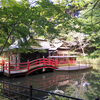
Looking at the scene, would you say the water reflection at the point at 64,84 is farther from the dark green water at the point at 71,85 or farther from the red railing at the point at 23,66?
the red railing at the point at 23,66

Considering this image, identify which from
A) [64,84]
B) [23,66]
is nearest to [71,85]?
[64,84]

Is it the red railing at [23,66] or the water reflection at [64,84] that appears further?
the red railing at [23,66]

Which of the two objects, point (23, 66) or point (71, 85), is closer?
point (71, 85)

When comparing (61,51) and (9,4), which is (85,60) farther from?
(9,4)

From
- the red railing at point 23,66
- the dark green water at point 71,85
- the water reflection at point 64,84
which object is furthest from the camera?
the red railing at point 23,66

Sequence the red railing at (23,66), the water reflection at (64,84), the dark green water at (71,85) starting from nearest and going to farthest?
the dark green water at (71,85), the water reflection at (64,84), the red railing at (23,66)

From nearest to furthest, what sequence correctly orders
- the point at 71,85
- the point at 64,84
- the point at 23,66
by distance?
the point at 71,85 < the point at 64,84 < the point at 23,66

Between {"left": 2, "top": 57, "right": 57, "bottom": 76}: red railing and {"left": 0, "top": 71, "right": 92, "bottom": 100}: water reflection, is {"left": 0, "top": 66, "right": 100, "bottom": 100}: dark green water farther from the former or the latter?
{"left": 2, "top": 57, "right": 57, "bottom": 76}: red railing

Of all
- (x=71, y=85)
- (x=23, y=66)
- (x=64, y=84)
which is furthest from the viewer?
(x=23, y=66)

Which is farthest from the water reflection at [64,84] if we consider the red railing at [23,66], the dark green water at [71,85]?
the red railing at [23,66]

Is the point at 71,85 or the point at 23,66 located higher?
the point at 23,66

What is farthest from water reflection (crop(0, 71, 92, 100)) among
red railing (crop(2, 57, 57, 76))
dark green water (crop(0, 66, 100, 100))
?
red railing (crop(2, 57, 57, 76))

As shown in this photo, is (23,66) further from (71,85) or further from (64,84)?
(71,85)

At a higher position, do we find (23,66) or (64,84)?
(23,66)
